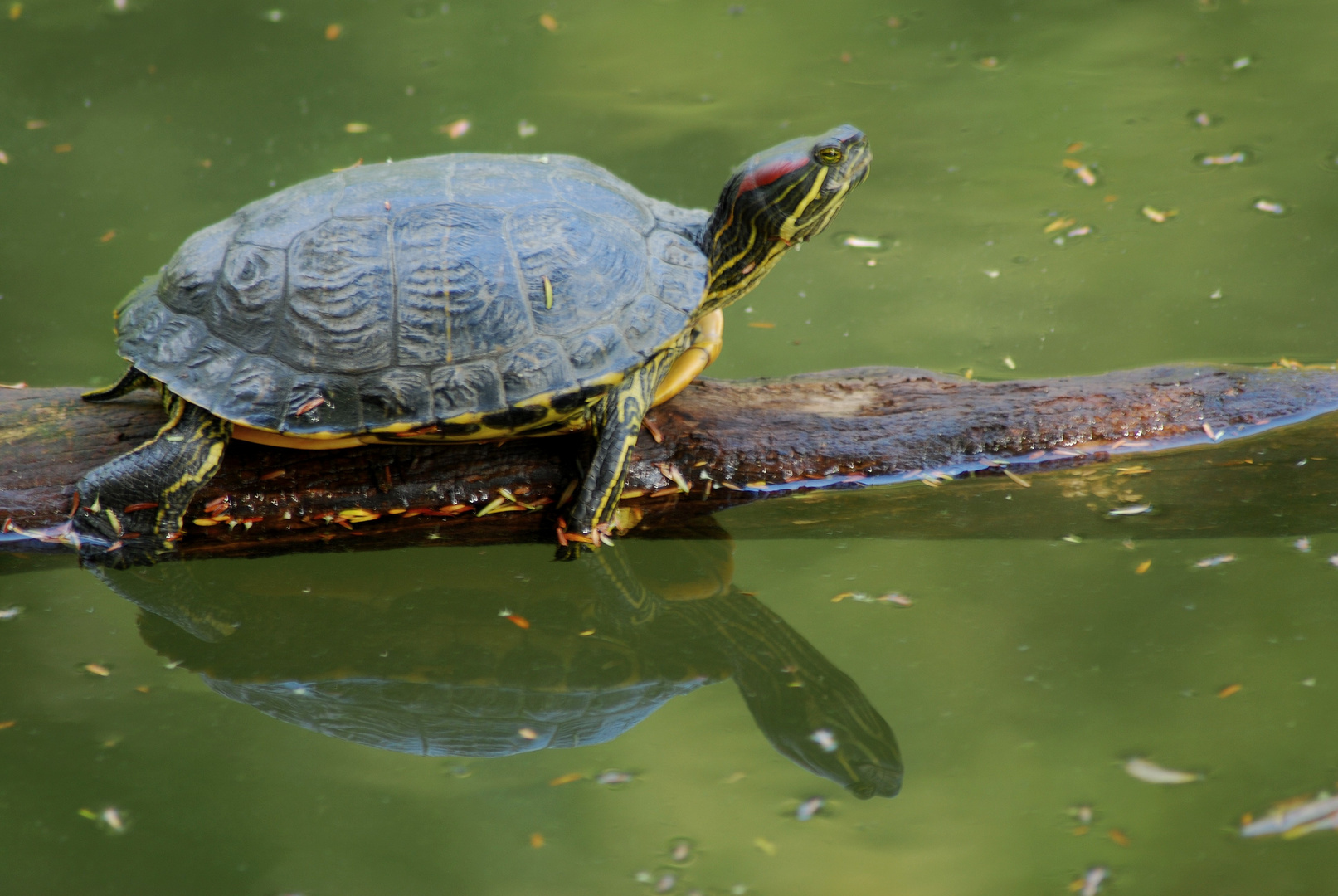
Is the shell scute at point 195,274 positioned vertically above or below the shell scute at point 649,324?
above

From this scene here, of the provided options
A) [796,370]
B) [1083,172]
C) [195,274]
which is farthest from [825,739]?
[1083,172]

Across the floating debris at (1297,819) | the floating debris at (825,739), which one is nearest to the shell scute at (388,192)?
the floating debris at (825,739)

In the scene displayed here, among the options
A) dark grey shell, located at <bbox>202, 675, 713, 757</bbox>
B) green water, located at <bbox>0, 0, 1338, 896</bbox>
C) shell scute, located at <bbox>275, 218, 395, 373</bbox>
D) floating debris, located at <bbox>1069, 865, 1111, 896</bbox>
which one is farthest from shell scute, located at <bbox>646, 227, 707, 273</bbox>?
floating debris, located at <bbox>1069, 865, 1111, 896</bbox>

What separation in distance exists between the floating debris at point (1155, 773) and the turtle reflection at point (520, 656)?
0.62 m

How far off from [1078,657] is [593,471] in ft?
5.33

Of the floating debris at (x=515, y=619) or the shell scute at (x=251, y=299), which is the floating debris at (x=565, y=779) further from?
the shell scute at (x=251, y=299)

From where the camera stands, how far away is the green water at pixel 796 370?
2.75 metres

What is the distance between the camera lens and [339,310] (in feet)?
11.2

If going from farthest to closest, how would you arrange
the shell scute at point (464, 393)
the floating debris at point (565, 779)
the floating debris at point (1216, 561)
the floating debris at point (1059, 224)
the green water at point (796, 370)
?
the floating debris at point (1059, 224) < the floating debris at point (1216, 561) < the shell scute at point (464, 393) < the floating debris at point (565, 779) < the green water at point (796, 370)

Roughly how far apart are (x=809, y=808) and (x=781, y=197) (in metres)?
1.93

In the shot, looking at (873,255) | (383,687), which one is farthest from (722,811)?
(873,255)

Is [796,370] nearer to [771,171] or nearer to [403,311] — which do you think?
[771,171]

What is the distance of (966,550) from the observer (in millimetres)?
3686

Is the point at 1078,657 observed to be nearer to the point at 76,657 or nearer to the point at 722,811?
the point at 722,811
